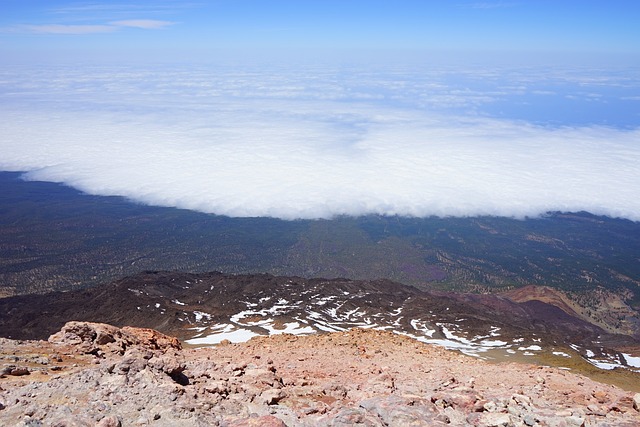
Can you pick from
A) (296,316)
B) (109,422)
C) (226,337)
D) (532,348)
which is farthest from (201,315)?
(109,422)

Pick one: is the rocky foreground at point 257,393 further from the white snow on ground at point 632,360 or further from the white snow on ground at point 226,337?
the white snow on ground at point 632,360

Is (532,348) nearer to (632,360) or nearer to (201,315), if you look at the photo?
(632,360)

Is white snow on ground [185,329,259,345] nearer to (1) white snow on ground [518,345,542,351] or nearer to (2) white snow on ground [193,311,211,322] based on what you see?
(2) white snow on ground [193,311,211,322]

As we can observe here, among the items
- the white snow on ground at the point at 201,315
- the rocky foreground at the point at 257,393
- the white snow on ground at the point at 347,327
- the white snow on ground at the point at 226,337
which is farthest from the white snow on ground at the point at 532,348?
the white snow on ground at the point at 201,315

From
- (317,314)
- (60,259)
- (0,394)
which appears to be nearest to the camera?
(0,394)

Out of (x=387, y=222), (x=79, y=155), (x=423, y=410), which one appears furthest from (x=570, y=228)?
(x=79, y=155)

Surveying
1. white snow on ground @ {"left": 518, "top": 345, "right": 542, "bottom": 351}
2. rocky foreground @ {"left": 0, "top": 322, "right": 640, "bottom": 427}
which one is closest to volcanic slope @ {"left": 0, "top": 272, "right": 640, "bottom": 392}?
white snow on ground @ {"left": 518, "top": 345, "right": 542, "bottom": 351}

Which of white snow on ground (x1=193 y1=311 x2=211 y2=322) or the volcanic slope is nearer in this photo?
the volcanic slope

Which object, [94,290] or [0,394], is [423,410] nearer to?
[0,394]
